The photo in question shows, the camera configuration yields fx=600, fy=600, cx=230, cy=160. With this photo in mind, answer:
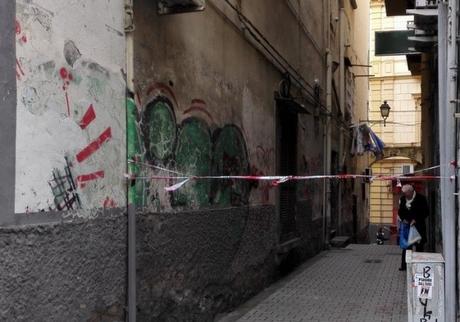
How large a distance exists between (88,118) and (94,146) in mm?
221

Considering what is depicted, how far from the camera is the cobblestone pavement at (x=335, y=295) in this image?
7.54m

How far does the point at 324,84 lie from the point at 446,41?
11.6 metres

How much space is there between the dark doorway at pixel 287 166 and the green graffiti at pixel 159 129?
5.04 metres

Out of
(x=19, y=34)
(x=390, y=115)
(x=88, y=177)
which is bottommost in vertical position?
(x=88, y=177)

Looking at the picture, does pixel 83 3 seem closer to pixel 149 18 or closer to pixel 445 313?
pixel 149 18

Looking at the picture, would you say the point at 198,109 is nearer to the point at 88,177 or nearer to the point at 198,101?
the point at 198,101

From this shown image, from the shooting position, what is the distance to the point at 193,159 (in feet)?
21.4

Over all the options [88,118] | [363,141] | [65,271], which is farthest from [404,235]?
[363,141]

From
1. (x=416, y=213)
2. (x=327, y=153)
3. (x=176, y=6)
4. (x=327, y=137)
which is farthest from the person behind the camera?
(x=327, y=137)

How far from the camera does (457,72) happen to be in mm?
5141

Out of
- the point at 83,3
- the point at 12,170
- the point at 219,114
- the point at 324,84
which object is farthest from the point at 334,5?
the point at 12,170

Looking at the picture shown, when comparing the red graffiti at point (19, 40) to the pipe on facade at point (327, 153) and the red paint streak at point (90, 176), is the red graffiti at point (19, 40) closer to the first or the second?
the red paint streak at point (90, 176)

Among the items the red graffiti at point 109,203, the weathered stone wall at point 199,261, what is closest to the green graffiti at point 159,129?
the weathered stone wall at point 199,261

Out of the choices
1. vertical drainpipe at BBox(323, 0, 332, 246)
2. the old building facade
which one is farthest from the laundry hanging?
the old building facade
